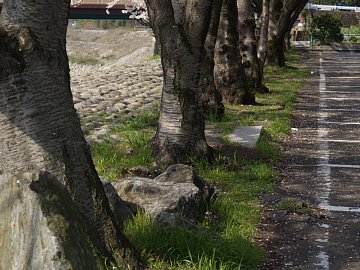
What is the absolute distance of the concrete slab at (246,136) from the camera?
1396 centimetres

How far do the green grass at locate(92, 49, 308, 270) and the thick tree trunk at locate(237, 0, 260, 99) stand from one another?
4.63ft

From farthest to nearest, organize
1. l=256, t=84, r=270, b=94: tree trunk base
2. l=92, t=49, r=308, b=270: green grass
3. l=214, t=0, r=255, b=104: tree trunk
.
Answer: l=256, t=84, r=270, b=94: tree trunk base
l=214, t=0, r=255, b=104: tree trunk
l=92, t=49, r=308, b=270: green grass

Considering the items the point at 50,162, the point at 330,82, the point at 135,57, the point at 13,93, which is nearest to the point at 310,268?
the point at 50,162

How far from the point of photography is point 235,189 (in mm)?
10781

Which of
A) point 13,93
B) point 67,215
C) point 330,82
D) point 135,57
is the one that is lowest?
point 135,57

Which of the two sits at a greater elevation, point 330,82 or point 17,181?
point 17,181

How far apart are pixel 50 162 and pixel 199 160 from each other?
560 cm

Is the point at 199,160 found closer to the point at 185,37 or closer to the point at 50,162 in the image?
the point at 185,37

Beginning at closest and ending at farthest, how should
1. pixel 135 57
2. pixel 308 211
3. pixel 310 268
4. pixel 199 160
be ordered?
pixel 310 268
pixel 308 211
pixel 199 160
pixel 135 57

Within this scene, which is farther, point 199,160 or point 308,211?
point 199,160

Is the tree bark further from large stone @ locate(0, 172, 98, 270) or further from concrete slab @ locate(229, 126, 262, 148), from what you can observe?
large stone @ locate(0, 172, 98, 270)

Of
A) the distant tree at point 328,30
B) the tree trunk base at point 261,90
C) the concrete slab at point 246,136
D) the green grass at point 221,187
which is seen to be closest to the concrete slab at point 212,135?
the green grass at point 221,187

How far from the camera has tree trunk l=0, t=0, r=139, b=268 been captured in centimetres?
635

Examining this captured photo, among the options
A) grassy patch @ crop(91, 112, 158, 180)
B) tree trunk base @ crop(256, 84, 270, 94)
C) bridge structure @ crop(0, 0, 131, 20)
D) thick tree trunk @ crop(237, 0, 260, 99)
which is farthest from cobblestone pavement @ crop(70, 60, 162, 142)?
bridge structure @ crop(0, 0, 131, 20)
